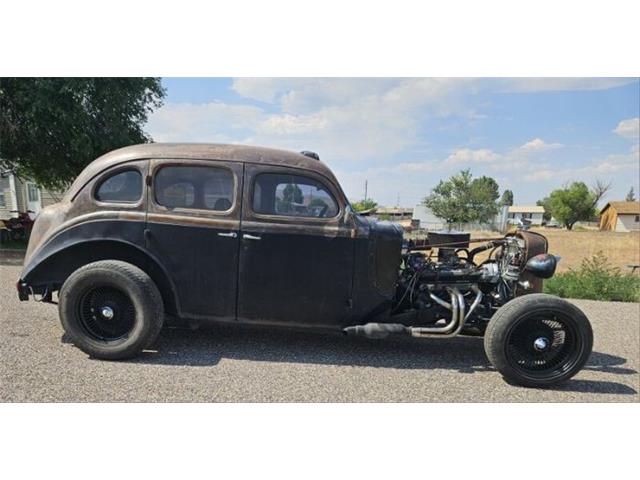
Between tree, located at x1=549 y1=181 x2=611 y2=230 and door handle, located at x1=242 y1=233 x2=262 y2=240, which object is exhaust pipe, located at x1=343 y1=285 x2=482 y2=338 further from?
tree, located at x1=549 y1=181 x2=611 y2=230

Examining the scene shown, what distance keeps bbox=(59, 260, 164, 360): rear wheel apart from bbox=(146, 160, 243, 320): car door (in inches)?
10.2

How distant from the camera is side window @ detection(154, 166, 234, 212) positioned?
143 inches

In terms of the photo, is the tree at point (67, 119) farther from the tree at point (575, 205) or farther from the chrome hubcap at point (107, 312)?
the tree at point (575, 205)

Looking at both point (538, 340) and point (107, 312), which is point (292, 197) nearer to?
point (107, 312)

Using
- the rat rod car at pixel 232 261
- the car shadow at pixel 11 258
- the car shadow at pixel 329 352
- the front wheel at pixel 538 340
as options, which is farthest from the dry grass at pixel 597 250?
the car shadow at pixel 11 258

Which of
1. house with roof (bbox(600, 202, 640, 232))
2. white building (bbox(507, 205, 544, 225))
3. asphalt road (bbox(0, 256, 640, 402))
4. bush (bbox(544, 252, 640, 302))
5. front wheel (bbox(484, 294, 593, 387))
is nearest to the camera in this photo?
asphalt road (bbox(0, 256, 640, 402))

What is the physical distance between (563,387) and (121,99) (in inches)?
456

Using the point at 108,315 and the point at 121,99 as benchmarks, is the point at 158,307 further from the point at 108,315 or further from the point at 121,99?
the point at 121,99

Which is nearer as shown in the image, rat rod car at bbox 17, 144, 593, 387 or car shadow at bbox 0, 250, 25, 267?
rat rod car at bbox 17, 144, 593, 387

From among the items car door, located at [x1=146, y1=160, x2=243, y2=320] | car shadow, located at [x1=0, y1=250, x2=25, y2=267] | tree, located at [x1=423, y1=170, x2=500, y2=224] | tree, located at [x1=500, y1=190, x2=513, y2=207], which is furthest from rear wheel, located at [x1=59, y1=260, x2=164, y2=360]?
tree, located at [x1=500, y1=190, x2=513, y2=207]

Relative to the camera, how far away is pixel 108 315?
366 centimetres

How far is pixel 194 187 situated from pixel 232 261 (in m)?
0.79

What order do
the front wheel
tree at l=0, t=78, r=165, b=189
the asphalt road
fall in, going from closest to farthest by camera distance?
the asphalt road → the front wheel → tree at l=0, t=78, r=165, b=189

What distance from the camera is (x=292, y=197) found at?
369 centimetres
